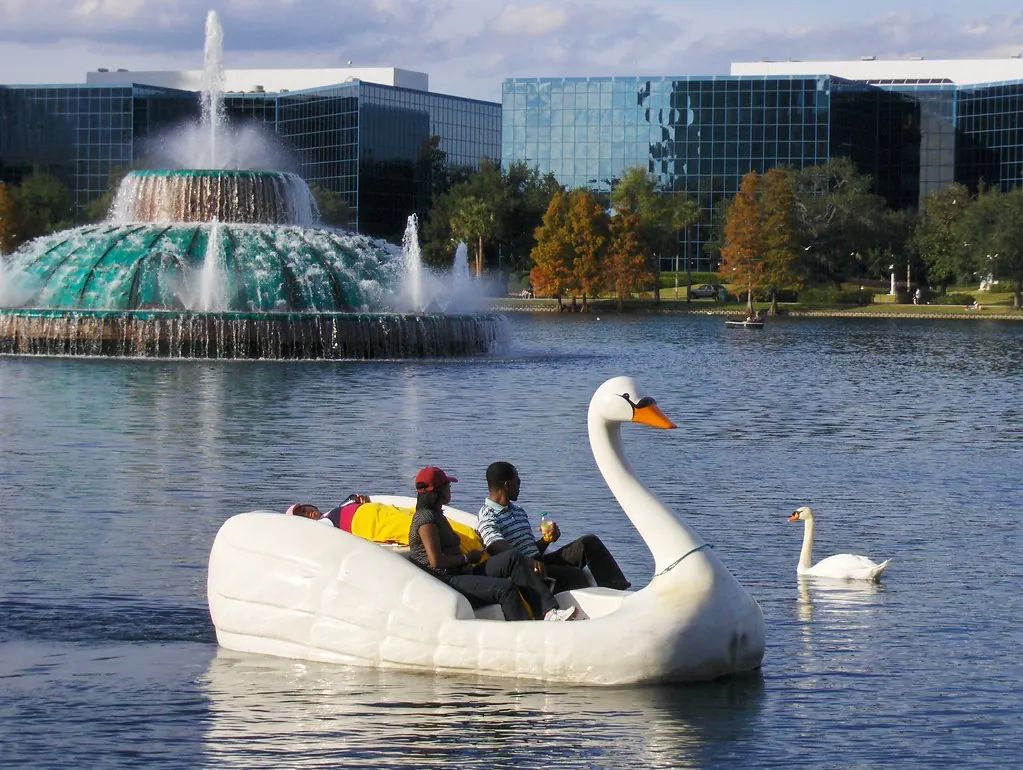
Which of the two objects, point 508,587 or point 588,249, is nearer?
point 508,587

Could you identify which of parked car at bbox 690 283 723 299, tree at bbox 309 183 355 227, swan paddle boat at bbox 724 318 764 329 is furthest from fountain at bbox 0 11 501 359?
parked car at bbox 690 283 723 299

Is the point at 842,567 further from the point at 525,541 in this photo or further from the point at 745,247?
the point at 745,247

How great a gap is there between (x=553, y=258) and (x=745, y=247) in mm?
11143

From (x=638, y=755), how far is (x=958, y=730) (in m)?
2.08

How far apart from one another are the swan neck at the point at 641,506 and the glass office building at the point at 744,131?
Answer: 115301 millimetres

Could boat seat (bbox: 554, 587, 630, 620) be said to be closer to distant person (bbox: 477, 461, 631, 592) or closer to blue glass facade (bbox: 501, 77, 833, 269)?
distant person (bbox: 477, 461, 631, 592)

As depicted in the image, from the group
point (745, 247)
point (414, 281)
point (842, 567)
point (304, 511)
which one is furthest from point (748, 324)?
point (304, 511)

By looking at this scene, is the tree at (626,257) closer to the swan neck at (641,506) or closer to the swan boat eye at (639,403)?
the swan neck at (641,506)

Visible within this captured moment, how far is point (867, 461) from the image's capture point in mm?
26281

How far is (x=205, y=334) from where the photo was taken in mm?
44156

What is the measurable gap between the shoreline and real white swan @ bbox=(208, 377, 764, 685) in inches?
Answer: 3261

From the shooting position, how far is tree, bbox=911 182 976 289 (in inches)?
4173

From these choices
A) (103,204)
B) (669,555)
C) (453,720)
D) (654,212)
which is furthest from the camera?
(654,212)

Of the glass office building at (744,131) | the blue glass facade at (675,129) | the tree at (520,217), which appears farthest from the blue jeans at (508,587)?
the glass office building at (744,131)
